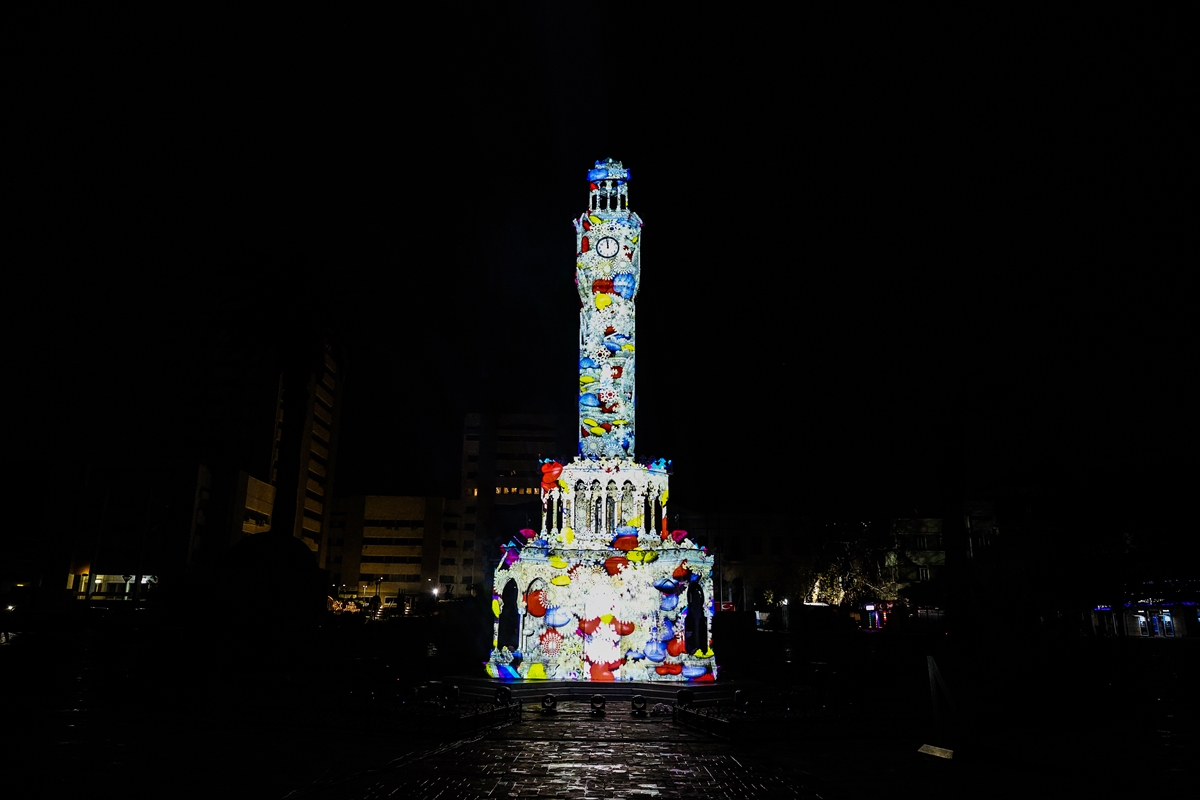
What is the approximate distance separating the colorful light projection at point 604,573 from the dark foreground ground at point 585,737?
373 centimetres

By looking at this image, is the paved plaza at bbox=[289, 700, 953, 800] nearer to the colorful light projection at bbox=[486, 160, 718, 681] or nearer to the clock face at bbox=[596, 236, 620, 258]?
the colorful light projection at bbox=[486, 160, 718, 681]

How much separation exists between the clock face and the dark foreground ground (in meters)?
17.5

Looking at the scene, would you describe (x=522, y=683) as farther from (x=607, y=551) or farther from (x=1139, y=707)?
(x=1139, y=707)

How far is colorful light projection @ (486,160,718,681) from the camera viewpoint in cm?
2616

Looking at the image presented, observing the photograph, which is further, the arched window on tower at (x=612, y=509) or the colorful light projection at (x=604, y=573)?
the arched window on tower at (x=612, y=509)

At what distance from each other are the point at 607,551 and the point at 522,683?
529 cm

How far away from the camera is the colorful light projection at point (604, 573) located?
26156mm

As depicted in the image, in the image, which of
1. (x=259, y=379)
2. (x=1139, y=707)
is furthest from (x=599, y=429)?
(x=259, y=379)

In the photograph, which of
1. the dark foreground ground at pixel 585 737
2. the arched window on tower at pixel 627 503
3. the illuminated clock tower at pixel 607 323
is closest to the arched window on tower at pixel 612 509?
the arched window on tower at pixel 627 503

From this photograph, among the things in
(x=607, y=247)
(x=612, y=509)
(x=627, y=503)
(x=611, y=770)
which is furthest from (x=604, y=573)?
(x=611, y=770)

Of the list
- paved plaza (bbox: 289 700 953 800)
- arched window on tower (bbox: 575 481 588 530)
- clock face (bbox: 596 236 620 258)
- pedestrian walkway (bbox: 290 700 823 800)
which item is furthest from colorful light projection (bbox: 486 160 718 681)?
paved plaza (bbox: 289 700 953 800)

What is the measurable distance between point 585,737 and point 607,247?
68.9ft

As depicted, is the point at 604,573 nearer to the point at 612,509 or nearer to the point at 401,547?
the point at 612,509

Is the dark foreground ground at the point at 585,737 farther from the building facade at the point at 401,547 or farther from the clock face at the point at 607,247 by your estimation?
the building facade at the point at 401,547
